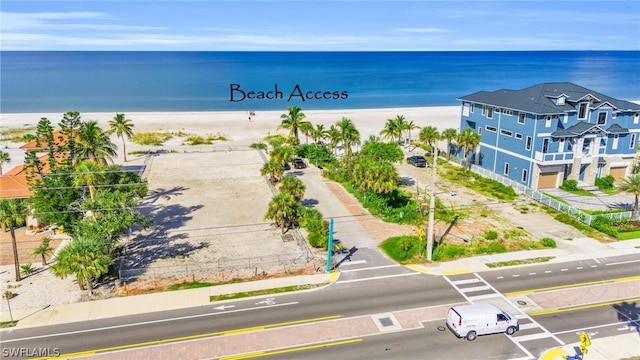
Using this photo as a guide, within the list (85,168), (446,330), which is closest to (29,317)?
(85,168)

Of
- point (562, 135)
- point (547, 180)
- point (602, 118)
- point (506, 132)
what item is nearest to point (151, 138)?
point (506, 132)

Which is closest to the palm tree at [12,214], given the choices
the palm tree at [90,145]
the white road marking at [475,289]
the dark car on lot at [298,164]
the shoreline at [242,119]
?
the palm tree at [90,145]

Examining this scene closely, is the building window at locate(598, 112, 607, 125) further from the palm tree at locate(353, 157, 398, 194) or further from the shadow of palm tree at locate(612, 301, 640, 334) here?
the shadow of palm tree at locate(612, 301, 640, 334)

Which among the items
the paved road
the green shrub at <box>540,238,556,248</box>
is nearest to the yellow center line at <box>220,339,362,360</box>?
the paved road

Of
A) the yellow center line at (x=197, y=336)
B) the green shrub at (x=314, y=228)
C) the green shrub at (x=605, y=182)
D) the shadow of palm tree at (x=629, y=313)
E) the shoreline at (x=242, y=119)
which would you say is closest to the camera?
the yellow center line at (x=197, y=336)

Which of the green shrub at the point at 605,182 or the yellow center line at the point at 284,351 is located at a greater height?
the green shrub at the point at 605,182

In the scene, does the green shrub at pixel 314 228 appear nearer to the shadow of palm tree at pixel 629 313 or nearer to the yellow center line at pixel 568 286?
the yellow center line at pixel 568 286
